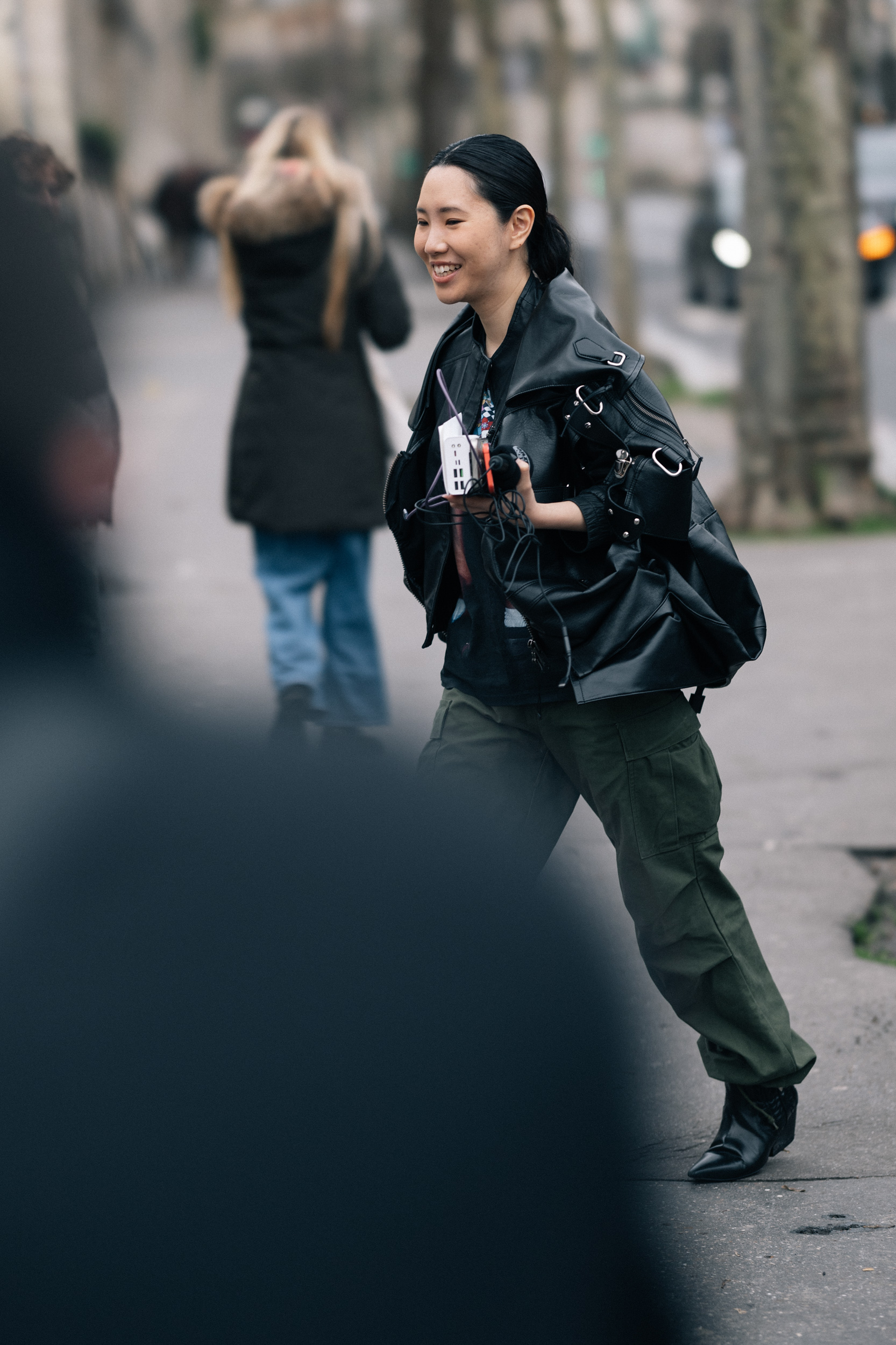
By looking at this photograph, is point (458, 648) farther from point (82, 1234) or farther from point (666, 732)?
point (82, 1234)

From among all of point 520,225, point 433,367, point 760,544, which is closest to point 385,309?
point 433,367

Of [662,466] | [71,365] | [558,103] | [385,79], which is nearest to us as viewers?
[662,466]

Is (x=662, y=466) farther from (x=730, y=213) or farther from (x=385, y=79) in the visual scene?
(x=385, y=79)

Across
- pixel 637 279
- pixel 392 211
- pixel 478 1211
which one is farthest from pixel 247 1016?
pixel 392 211

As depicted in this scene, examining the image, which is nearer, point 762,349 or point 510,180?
point 510,180

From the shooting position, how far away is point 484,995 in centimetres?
176

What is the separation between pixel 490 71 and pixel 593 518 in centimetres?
2088

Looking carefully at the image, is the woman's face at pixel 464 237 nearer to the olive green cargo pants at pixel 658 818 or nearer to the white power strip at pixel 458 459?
the white power strip at pixel 458 459

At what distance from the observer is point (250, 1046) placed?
1.63 metres

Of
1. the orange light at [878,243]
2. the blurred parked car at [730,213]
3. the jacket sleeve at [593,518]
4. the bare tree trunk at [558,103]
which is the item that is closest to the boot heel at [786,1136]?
the jacket sleeve at [593,518]

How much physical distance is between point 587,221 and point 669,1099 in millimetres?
44243

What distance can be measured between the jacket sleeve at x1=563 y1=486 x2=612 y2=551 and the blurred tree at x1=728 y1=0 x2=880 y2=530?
6907 mm

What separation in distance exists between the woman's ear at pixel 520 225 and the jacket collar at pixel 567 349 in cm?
9

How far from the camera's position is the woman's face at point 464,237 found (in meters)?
2.82
